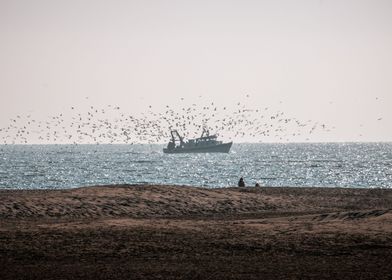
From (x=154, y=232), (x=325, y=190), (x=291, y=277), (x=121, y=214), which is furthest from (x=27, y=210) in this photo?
(x=325, y=190)

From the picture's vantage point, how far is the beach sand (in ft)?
65.3

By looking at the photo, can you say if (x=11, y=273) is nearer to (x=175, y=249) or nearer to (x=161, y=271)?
(x=161, y=271)

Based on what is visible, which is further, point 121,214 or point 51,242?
point 121,214

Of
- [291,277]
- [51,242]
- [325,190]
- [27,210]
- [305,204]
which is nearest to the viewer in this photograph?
[291,277]

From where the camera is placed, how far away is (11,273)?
19469 mm

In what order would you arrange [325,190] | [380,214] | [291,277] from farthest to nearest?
[325,190]
[380,214]
[291,277]

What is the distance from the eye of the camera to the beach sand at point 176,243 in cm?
1989

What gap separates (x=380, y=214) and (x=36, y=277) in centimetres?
1677

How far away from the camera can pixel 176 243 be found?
2478 cm

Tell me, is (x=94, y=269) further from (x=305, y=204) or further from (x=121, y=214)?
(x=305, y=204)

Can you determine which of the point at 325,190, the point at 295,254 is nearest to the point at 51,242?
the point at 295,254

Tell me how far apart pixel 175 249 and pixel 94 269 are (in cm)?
413

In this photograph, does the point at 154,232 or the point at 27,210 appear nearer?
the point at 154,232

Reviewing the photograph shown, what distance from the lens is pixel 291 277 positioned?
62.2 ft
